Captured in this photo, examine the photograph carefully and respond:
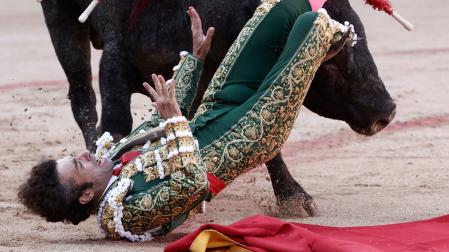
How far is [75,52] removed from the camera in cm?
611

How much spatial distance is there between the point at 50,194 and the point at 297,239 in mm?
855

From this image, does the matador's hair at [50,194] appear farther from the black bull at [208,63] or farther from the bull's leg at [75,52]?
the bull's leg at [75,52]

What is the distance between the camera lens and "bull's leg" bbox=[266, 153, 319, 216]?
5.01 m

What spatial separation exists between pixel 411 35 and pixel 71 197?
8.56 metres

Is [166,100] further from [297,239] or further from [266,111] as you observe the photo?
[297,239]

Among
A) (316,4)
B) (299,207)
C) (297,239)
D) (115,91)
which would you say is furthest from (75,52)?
(297,239)

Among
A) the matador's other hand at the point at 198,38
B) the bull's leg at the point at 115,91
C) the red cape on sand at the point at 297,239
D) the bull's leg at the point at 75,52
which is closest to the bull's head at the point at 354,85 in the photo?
the matador's other hand at the point at 198,38

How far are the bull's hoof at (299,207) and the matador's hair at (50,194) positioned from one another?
119cm

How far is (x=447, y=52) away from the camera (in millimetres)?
10938

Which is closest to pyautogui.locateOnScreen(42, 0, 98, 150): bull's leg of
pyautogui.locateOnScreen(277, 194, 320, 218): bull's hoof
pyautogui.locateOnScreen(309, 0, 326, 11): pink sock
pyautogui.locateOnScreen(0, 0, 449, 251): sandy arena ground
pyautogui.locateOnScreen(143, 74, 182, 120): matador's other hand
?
pyautogui.locateOnScreen(0, 0, 449, 251): sandy arena ground

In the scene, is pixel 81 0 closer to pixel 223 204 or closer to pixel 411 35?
pixel 223 204

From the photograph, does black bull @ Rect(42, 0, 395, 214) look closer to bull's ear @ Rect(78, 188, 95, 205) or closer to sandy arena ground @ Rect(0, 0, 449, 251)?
sandy arena ground @ Rect(0, 0, 449, 251)

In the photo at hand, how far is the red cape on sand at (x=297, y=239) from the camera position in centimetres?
369

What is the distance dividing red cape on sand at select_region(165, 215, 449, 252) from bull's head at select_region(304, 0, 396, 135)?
102 centimetres
